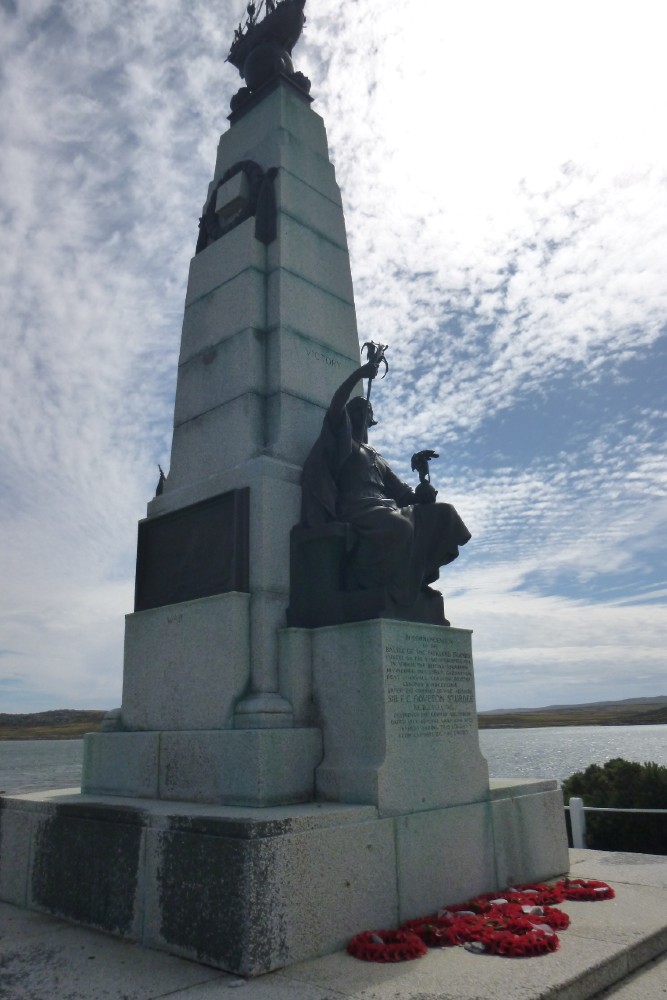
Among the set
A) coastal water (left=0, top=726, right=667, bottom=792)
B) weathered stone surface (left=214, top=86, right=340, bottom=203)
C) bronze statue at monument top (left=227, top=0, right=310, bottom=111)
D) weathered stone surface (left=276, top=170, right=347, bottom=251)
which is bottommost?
coastal water (left=0, top=726, right=667, bottom=792)

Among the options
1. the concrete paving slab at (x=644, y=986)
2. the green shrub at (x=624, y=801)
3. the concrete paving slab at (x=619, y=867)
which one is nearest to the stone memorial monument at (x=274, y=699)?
the concrete paving slab at (x=619, y=867)

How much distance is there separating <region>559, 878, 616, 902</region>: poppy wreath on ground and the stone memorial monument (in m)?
0.55

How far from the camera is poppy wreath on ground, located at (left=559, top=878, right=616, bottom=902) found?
6.25 metres

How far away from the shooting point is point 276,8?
11.4 meters

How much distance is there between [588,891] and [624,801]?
446cm

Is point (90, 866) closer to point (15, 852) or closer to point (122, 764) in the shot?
point (15, 852)

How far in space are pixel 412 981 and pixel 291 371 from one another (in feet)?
18.6

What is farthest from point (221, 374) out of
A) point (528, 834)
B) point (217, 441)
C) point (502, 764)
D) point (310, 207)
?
point (502, 764)

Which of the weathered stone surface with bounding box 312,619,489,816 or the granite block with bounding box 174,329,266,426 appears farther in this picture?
the granite block with bounding box 174,329,266,426

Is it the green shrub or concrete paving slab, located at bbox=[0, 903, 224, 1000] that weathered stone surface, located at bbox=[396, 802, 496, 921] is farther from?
the green shrub

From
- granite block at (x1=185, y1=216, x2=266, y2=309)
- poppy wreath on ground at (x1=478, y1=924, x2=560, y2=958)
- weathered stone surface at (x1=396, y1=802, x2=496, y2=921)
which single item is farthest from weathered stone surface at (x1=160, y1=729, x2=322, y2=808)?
granite block at (x1=185, y1=216, x2=266, y2=309)

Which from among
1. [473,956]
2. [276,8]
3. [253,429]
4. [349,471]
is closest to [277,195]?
[253,429]

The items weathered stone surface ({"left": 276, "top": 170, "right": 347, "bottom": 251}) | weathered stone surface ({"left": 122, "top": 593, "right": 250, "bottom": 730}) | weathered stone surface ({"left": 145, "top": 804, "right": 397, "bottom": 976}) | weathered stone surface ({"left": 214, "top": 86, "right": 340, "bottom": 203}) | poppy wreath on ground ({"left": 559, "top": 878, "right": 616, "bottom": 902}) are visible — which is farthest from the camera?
weathered stone surface ({"left": 214, "top": 86, "right": 340, "bottom": 203})

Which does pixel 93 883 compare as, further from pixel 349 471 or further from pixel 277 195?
pixel 277 195
